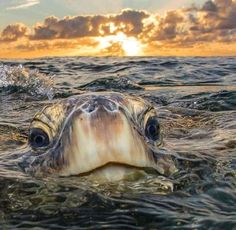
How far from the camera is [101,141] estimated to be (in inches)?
83.8

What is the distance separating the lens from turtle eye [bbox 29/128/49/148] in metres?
2.60

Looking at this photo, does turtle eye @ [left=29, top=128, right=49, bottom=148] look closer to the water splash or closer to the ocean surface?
the ocean surface

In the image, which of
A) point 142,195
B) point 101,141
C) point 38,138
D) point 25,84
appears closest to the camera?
point 101,141

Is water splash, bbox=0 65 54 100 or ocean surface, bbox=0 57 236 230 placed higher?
water splash, bbox=0 65 54 100

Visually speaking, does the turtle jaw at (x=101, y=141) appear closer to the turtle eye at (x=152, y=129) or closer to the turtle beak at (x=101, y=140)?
the turtle beak at (x=101, y=140)

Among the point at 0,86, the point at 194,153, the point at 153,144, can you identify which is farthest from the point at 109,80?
the point at 153,144

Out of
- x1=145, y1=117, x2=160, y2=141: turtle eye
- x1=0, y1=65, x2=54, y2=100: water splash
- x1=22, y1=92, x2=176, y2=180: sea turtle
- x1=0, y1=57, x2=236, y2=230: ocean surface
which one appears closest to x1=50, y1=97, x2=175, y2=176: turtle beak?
x1=22, y1=92, x2=176, y2=180: sea turtle

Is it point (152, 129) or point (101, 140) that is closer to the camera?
point (101, 140)

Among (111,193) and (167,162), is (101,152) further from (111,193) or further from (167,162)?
(167,162)

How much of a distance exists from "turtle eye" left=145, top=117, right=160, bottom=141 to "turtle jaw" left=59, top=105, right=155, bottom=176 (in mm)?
358

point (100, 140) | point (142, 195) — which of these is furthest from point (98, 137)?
point (142, 195)

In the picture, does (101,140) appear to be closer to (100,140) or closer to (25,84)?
(100,140)

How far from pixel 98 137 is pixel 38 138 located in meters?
0.62

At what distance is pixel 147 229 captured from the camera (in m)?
2.17
